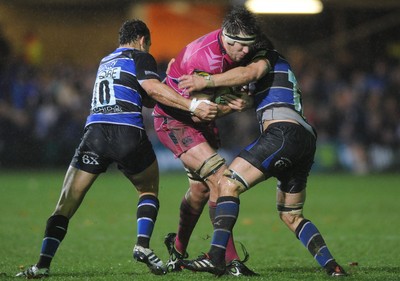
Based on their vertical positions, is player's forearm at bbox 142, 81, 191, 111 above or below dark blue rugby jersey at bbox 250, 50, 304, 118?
below

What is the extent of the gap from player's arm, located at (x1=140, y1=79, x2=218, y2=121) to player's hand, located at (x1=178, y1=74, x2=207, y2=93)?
104mm

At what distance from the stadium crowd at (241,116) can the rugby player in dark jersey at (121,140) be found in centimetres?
1352

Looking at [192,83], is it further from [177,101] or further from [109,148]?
[109,148]

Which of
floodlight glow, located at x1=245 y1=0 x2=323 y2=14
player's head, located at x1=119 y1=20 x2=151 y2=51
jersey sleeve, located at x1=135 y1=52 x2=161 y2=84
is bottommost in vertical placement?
jersey sleeve, located at x1=135 y1=52 x2=161 y2=84

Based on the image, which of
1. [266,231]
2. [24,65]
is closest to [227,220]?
[266,231]

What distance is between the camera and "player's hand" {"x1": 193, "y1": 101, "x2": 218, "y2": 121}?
7867 mm

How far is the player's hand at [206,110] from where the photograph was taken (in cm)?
787

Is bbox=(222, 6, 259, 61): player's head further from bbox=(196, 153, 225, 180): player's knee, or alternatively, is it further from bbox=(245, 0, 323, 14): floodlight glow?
bbox=(245, 0, 323, 14): floodlight glow

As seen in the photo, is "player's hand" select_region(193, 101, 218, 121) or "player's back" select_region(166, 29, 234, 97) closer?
"player's hand" select_region(193, 101, 218, 121)

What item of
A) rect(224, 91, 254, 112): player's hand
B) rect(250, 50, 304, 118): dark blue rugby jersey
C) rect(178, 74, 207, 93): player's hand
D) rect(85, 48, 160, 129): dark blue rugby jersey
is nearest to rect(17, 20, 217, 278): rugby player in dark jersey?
rect(85, 48, 160, 129): dark blue rugby jersey

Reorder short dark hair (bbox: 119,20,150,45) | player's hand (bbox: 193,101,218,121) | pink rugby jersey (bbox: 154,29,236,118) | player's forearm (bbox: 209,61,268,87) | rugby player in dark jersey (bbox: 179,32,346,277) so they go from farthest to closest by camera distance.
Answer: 1. short dark hair (bbox: 119,20,150,45)
2. pink rugby jersey (bbox: 154,29,236,118)
3. player's hand (bbox: 193,101,218,121)
4. player's forearm (bbox: 209,61,268,87)
5. rugby player in dark jersey (bbox: 179,32,346,277)

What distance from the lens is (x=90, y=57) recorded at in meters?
→ 26.3

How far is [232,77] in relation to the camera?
776 cm

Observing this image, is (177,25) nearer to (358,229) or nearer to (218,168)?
(358,229)
